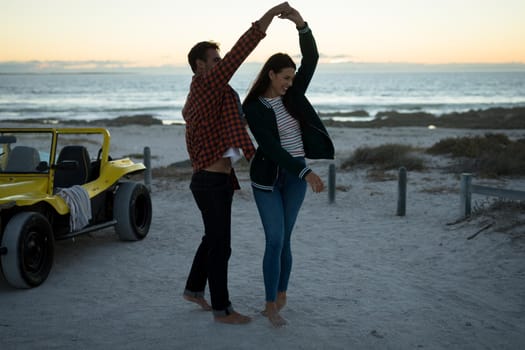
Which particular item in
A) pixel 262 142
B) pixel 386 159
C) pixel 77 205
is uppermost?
pixel 262 142

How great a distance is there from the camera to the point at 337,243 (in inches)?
294

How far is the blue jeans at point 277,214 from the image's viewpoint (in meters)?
4.17

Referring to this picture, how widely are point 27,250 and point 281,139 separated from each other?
2.78 meters

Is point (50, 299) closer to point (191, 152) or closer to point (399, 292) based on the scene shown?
point (191, 152)

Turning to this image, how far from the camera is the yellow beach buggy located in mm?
5434

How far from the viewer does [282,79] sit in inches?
161

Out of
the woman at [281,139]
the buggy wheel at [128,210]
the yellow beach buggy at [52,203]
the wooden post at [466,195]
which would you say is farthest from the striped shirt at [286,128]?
the wooden post at [466,195]

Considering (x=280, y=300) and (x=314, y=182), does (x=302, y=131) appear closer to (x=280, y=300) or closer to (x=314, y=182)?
(x=314, y=182)

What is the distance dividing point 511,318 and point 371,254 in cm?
229

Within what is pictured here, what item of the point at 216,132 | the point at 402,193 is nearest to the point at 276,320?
the point at 216,132

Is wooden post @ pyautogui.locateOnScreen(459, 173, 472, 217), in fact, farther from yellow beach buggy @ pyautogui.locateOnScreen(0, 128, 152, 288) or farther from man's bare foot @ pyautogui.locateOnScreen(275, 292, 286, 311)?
man's bare foot @ pyautogui.locateOnScreen(275, 292, 286, 311)

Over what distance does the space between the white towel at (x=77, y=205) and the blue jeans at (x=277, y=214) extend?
2.77 metres

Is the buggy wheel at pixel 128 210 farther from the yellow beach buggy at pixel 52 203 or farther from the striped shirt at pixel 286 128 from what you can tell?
the striped shirt at pixel 286 128

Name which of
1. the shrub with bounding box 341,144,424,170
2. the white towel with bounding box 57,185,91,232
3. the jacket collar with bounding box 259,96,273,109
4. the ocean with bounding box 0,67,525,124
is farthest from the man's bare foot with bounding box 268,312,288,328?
the ocean with bounding box 0,67,525,124
